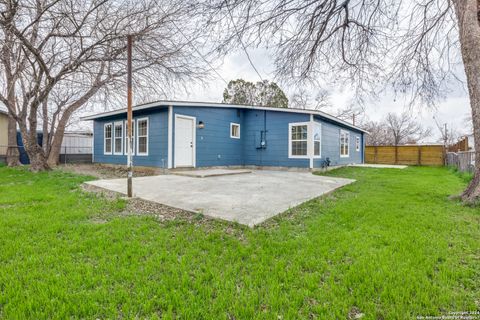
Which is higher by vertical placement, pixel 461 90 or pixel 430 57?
pixel 430 57

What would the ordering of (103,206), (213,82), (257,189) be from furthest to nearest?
(213,82)
(257,189)
(103,206)

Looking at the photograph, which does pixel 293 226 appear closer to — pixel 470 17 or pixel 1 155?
pixel 470 17

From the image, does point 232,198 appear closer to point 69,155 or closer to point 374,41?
point 374,41

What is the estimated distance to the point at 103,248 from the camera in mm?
2471

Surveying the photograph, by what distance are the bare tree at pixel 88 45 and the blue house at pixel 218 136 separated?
1520 mm

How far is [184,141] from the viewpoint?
30.7 feet

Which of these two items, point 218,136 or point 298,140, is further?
point 218,136

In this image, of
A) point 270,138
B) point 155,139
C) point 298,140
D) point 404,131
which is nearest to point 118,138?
point 155,139

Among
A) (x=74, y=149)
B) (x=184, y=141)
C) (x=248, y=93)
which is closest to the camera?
(x=184, y=141)

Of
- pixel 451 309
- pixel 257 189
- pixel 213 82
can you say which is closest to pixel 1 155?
pixel 213 82

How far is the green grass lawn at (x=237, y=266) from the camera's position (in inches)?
64.1

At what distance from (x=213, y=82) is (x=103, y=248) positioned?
5.72 metres

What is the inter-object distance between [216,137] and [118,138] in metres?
4.75

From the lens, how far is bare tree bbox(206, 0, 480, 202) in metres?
4.40
